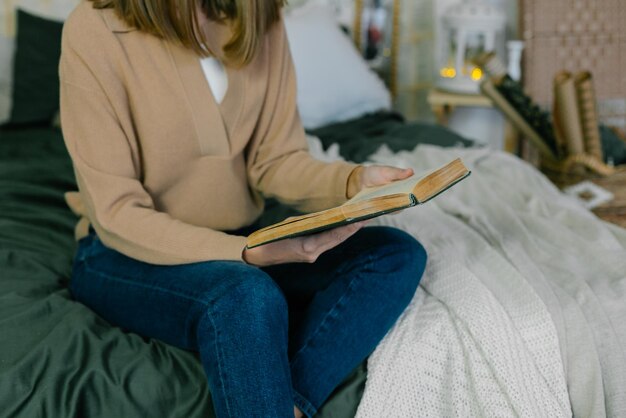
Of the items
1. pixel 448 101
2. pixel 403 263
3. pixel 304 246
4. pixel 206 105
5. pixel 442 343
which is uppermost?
pixel 206 105

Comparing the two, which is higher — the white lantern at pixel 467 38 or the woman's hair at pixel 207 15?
the woman's hair at pixel 207 15

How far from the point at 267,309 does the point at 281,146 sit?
0.42 metres

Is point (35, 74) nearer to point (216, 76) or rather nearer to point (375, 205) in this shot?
point (216, 76)

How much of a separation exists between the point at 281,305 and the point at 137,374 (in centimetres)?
23

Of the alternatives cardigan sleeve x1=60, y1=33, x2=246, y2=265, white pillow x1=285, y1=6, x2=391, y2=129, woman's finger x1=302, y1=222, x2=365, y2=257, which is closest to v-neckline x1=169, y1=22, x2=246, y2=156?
cardigan sleeve x1=60, y1=33, x2=246, y2=265

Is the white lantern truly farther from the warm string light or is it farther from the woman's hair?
the woman's hair

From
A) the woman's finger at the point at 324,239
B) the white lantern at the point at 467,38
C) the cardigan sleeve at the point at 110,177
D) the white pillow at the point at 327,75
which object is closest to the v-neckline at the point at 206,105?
the cardigan sleeve at the point at 110,177

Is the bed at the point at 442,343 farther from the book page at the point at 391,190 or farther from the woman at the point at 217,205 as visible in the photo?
the book page at the point at 391,190

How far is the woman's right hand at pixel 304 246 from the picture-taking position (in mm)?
918

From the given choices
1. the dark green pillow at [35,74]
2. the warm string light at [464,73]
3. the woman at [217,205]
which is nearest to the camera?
the woman at [217,205]

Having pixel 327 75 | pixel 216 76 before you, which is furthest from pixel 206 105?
pixel 327 75

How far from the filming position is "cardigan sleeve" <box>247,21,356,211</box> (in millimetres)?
1216

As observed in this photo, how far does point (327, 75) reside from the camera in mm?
2414

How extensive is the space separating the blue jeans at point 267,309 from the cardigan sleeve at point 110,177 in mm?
34
